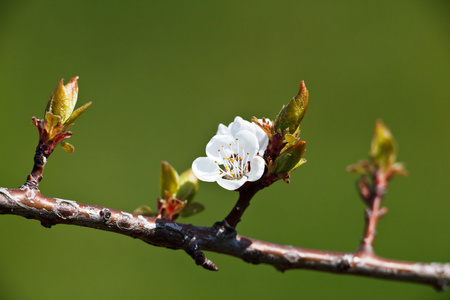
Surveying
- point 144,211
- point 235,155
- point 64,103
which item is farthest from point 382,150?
point 64,103

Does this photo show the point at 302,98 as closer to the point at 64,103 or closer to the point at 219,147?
the point at 219,147

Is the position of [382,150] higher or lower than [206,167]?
higher

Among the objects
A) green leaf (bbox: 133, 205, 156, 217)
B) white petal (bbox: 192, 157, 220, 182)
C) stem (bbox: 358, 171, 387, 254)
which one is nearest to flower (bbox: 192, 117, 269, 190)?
white petal (bbox: 192, 157, 220, 182)

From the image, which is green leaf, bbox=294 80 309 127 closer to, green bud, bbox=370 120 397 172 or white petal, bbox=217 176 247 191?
white petal, bbox=217 176 247 191

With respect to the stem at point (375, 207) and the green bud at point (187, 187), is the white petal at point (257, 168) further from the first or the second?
the stem at point (375, 207)

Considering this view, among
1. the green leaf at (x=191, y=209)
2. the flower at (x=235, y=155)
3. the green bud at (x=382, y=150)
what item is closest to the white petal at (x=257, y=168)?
the flower at (x=235, y=155)
